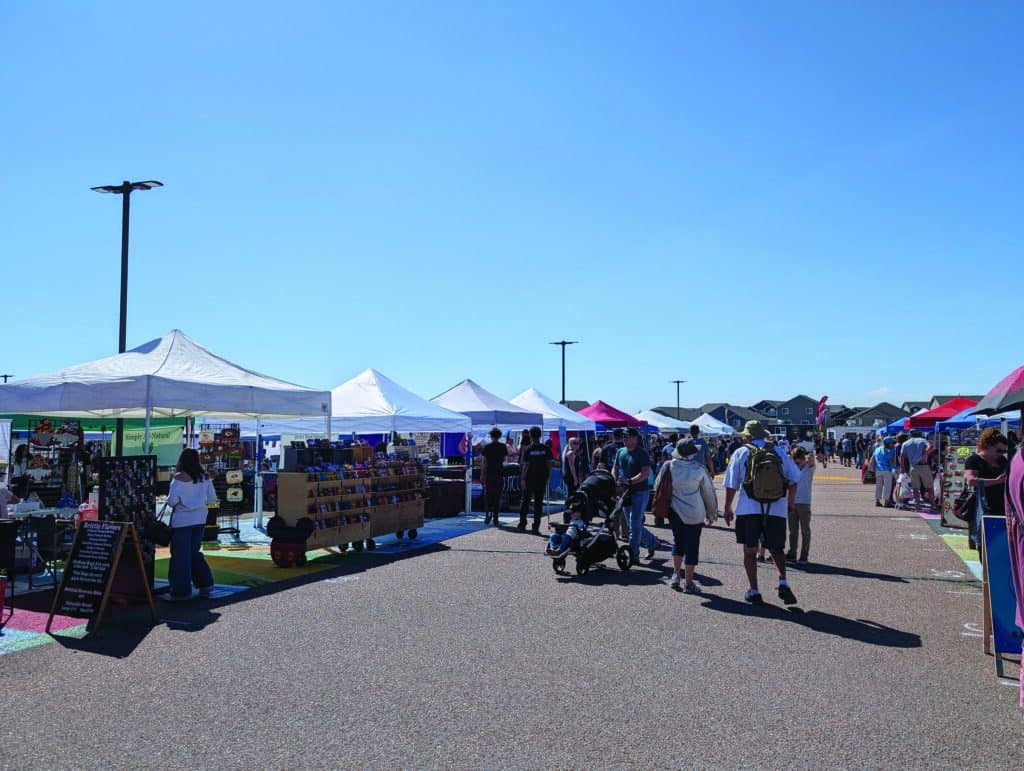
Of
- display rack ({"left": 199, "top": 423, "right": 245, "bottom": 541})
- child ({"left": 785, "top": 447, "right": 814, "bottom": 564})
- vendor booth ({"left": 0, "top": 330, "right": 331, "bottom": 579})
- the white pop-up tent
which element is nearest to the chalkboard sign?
vendor booth ({"left": 0, "top": 330, "right": 331, "bottom": 579})

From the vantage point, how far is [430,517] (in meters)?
17.5

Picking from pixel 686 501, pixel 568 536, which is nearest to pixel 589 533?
pixel 568 536

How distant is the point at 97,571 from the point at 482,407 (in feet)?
45.1

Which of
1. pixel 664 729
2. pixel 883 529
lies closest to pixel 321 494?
pixel 664 729

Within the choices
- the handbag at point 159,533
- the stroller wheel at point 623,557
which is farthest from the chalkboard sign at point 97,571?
the stroller wheel at point 623,557

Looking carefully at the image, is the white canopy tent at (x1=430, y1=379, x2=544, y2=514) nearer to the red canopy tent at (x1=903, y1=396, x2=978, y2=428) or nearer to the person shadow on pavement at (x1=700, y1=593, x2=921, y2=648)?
the red canopy tent at (x1=903, y1=396, x2=978, y2=428)

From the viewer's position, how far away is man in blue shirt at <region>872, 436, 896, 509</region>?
20609mm

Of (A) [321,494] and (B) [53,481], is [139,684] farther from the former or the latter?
(B) [53,481]

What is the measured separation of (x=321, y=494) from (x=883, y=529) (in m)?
10.2

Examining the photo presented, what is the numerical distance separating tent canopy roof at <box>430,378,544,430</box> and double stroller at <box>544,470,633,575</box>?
9.28 meters

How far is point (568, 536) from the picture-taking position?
1016 cm

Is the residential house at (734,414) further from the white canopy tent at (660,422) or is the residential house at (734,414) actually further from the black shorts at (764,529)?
the black shorts at (764,529)

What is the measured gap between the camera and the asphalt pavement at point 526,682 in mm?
4496

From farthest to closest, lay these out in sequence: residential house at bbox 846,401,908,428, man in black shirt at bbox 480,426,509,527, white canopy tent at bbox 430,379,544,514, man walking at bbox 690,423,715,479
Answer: residential house at bbox 846,401,908,428, white canopy tent at bbox 430,379,544,514, man in black shirt at bbox 480,426,509,527, man walking at bbox 690,423,715,479
